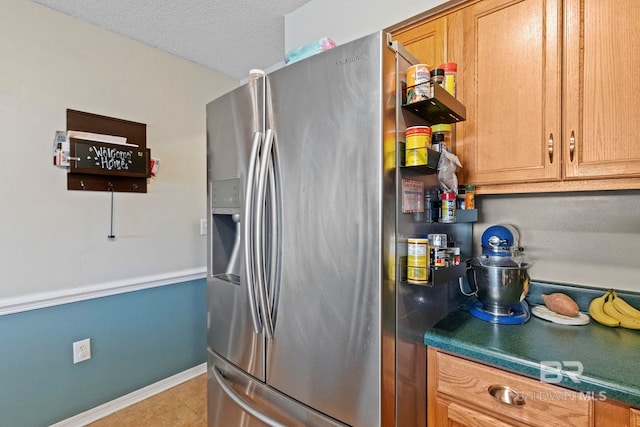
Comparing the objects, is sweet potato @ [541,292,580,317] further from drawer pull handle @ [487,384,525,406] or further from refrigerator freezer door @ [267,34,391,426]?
refrigerator freezer door @ [267,34,391,426]

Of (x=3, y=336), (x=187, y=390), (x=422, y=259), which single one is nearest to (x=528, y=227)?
(x=422, y=259)

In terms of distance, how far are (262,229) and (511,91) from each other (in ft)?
3.55

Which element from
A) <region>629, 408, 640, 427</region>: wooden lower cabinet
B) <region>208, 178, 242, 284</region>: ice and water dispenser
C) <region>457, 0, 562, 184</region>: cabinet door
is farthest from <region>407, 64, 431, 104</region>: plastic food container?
<region>629, 408, 640, 427</region>: wooden lower cabinet

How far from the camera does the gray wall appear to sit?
1224mm

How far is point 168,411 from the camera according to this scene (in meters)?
2.03

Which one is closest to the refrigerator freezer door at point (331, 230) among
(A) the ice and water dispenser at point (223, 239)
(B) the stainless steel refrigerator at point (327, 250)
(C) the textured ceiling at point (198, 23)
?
(B) the stainless steel refrigerator at point (327, 250)

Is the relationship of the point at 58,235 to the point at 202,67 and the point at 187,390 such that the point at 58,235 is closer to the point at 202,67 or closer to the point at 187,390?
the point at 187,390

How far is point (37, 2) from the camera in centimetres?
174

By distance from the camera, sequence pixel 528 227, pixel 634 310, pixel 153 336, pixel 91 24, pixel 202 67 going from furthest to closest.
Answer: pixel 202 67, pixel 153 336, pixel 91 24, pixel 528 227, pixel 634 310

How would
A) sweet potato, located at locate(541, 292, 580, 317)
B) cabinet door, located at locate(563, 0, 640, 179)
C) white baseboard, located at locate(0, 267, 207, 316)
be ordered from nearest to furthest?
cabinet door, located at locate(563, 0, 640, 179)
sweet potato, located at locate(541, 292, 580, 317)
white baseboard, located at locate(0, 267, 207, 316)

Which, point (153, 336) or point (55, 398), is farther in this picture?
point (153, 336)

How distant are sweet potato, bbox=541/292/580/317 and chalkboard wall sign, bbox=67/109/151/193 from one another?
2.41 m

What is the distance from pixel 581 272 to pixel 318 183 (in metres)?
1.21

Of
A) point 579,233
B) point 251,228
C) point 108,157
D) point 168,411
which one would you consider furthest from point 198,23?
point 168,411
